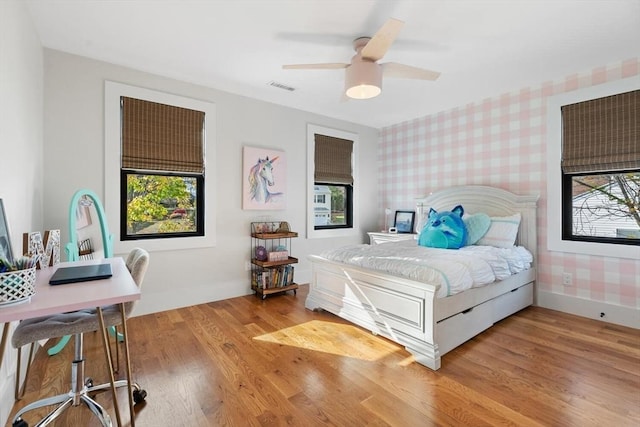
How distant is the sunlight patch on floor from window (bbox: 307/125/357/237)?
71.5 inches

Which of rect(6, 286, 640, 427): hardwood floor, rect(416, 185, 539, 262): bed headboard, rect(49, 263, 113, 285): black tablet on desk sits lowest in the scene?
rect(6, 286, 640, 427): hardwood floor

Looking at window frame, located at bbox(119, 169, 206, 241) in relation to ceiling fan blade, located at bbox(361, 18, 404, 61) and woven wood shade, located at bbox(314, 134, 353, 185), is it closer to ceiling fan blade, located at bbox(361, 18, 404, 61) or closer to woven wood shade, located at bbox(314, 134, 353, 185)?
woven wood shade, located at bbox(314, 134, 353, 185)

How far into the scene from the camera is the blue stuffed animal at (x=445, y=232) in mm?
3199

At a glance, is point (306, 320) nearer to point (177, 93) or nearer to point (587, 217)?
point (177, 93)

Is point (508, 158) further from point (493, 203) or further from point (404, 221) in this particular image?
point (404, 221)

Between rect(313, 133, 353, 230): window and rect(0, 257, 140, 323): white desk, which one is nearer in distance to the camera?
rect(0, 257, 140, 323): white desk

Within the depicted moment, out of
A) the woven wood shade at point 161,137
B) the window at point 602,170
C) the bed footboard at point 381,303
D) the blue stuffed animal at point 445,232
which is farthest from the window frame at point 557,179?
the woven wood shade at point 161,137

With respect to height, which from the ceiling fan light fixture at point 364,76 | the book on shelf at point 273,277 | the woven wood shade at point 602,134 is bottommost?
the book on shelf at point 273,277

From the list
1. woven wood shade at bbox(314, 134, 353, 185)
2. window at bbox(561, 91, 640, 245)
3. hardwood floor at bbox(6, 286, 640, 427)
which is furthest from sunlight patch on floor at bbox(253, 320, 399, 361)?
window at bbox(561, 91, 640, 245)

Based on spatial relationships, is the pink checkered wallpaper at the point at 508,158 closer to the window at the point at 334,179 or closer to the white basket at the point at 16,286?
the window at the point at 334,179

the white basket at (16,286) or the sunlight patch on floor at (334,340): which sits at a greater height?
the white basket at (16,286)

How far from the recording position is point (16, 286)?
1.10 metres

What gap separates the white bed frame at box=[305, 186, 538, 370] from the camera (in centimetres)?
220

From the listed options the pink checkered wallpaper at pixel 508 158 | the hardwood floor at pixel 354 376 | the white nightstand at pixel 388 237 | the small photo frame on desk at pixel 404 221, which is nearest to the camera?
the hardwood floor at pixel 354 376
